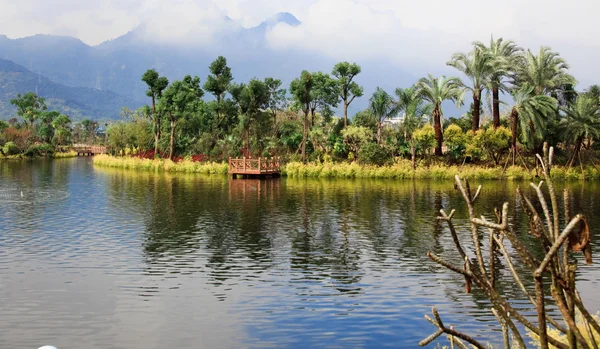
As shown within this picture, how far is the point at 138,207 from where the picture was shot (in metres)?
29.4

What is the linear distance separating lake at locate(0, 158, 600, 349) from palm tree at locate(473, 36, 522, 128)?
19.8 meters

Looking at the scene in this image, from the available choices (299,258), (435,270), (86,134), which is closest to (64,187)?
(299,258)

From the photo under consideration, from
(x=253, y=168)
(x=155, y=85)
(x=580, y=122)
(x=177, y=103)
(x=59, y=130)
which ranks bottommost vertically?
(x=253, y=168)

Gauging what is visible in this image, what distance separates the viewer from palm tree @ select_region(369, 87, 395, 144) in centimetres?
5266

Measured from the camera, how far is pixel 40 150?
91.2m

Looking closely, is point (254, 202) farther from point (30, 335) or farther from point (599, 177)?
point (599, 177)

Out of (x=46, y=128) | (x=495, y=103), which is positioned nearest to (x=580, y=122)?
(x=495, y=103)

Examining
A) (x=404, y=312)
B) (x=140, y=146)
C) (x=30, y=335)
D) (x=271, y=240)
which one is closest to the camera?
(x=30, y=335)

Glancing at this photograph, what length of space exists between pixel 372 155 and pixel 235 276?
35.3 metres

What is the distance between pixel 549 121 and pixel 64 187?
119 ft

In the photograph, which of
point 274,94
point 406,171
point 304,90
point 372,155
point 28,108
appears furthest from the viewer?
point 28,108

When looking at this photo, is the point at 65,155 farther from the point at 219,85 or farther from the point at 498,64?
the point at 498,64

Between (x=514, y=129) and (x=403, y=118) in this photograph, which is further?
(x=403, y=118)

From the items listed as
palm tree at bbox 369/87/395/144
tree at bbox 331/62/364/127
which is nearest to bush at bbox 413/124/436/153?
palm tree at bbox 369/87/395/144
